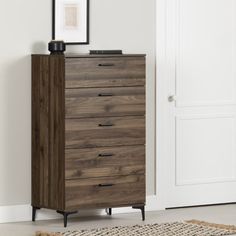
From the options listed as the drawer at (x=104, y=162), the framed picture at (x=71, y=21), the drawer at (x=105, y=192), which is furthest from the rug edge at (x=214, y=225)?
the framed picture at (x=71, y=21)

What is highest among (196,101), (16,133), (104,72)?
(104,72)

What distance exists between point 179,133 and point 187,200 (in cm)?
52

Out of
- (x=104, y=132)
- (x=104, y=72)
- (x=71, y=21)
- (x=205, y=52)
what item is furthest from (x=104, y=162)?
(x=205, y=52)

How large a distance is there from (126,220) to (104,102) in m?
0.88

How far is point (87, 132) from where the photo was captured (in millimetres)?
6039

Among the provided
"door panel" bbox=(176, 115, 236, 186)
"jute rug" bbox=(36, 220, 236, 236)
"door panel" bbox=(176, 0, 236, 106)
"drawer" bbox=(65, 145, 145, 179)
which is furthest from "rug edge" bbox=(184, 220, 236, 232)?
"door panel" bbox=(176, 0, 236, 106)

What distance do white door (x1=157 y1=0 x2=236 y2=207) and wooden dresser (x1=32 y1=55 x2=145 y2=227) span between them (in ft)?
1.62

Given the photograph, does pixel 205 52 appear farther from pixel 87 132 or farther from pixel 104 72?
pixel 87 132

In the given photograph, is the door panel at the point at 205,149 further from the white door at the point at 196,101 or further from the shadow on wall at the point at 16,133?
the shadow on wall at the point at 16,133

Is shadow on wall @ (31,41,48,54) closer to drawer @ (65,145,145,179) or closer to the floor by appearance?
drawer @ (65,145,145,179)

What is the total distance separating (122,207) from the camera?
652 centimetres

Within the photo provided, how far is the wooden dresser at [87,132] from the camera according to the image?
5980mm

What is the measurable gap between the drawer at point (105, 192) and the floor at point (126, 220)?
149mm

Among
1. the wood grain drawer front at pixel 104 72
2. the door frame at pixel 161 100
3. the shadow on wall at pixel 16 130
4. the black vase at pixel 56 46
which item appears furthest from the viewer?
the door frame at pixel 161 100
